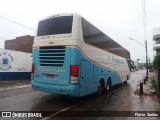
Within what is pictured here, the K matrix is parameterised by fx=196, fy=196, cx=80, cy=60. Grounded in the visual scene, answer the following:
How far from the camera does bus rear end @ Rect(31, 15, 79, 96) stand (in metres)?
8.40

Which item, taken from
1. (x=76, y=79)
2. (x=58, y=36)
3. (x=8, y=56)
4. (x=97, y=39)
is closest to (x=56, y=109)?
(x=76, y=79)

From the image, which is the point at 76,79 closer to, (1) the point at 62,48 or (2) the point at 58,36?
(1) the point at 62,48

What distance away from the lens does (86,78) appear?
9.23 metres

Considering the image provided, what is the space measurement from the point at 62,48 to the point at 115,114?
11.7 ft

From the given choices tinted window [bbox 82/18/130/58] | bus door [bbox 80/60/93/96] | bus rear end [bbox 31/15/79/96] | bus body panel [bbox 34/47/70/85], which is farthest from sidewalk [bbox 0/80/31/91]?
tinted window [bbox 82/18/130/58]

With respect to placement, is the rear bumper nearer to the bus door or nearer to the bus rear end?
the bus rear end

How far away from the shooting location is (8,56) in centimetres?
2191

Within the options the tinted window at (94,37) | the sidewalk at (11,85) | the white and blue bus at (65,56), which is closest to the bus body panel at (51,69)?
the white and blue bus at (65,56)

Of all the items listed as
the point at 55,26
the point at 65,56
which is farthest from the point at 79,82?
the point at 55,26

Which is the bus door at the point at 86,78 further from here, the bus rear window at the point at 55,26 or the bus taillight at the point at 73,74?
the bus rear window at the point at 55,26

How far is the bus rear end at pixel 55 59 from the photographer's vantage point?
8398 millimetres

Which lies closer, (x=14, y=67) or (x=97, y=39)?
(x=97, y=39)

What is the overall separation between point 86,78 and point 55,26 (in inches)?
111

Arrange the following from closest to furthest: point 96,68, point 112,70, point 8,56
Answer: point 96,68 → point 112,70 → point 8,56
